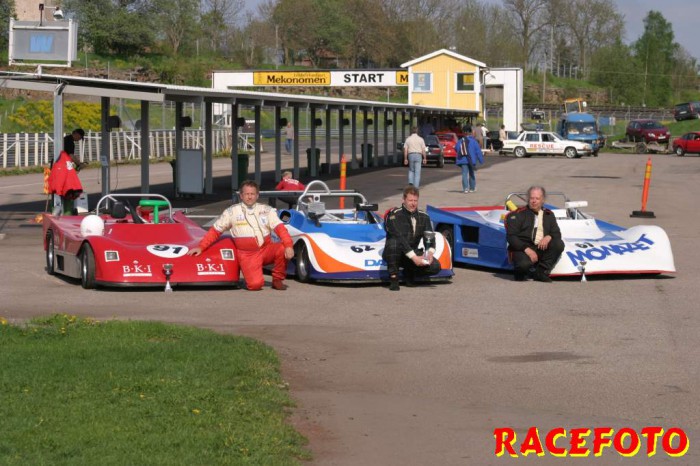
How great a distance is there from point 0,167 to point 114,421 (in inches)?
1609

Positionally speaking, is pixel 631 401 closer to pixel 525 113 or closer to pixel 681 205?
pixel 681 205

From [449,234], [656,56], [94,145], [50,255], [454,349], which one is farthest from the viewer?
[656,56]

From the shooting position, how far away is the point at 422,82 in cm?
7925

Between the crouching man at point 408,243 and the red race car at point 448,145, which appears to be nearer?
the crouching man at point 408,243

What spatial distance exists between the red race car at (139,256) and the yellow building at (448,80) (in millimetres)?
64546

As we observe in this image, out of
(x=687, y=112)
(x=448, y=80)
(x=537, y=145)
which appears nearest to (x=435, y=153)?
(x=537, y=145)

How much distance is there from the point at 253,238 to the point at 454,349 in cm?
442

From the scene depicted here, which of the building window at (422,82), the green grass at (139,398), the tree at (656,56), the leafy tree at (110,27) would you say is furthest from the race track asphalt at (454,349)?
the tree at (656,56)

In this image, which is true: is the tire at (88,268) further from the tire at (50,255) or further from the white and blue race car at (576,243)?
the white and blue race car at (576,243)

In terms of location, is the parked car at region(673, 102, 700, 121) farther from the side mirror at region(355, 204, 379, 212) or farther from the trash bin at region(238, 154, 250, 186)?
the side mirror at region(355, 204, 379, 212)

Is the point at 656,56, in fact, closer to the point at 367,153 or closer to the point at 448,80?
the point at 448,80

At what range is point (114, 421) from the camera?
7402 mm

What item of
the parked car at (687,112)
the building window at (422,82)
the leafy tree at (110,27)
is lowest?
the parked car at (687,112)

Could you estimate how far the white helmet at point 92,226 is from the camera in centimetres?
1473
